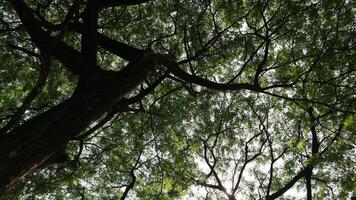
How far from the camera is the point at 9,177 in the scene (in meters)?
3.27

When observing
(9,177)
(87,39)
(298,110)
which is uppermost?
(298,110)

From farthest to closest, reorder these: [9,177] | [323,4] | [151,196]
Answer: [151,196]
[323,4]
[9,177]

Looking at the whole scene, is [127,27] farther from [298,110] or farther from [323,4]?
[298,110]

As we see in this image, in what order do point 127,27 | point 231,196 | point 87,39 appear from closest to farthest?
point 87,39 < point 127,27 < point 231,196

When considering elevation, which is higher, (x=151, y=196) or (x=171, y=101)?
(x=171, y=101)

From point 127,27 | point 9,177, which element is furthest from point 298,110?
point 9,177

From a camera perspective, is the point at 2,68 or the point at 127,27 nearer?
the point at 2,68

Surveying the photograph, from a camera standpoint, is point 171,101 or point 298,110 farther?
point 298,110

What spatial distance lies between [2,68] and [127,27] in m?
4.13

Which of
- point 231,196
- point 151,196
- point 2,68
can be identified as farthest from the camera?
point 231,196

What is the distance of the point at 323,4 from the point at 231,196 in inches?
313

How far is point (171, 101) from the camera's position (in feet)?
36.8

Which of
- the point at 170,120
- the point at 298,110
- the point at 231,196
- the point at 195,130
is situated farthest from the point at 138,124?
the point at 298,110

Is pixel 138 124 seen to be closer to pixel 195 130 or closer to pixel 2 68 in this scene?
pixel 195 130
